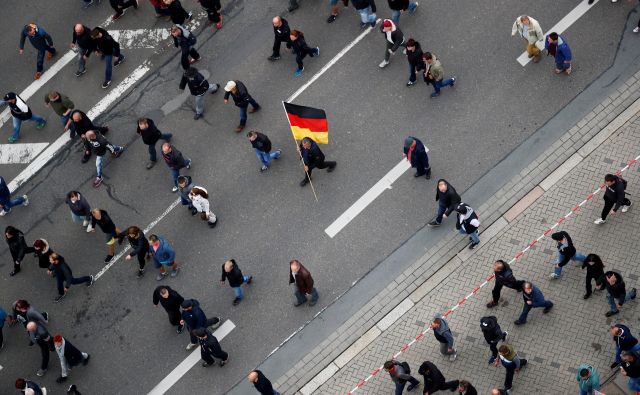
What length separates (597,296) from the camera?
22.0m

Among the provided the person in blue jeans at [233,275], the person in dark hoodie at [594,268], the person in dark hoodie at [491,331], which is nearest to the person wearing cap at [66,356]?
the person in blue jeans at [233,275]

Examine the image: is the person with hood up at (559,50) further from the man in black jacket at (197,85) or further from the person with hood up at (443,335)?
the man in black jacket at (197,85)

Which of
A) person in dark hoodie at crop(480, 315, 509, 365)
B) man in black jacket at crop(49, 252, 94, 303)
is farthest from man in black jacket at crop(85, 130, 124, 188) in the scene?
person in dark hoodie at crop(480, 315, 509, 365)

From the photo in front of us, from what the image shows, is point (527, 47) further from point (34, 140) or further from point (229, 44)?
point (34, 140)

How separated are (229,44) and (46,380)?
8.98 metres

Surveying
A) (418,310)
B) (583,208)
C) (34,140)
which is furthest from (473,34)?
(34,140)

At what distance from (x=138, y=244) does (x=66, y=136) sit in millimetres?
4343

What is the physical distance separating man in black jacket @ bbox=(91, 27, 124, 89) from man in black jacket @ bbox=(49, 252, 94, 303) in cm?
505

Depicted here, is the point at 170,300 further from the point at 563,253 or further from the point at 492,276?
the point at 563,253

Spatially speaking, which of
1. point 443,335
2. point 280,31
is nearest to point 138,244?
point 280,31

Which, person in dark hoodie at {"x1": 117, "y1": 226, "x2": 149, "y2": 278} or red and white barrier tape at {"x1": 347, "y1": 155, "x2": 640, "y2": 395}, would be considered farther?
person in dark hoodie at {"x1": 117, "y1": 226, "x2": 149, "y2": 278}

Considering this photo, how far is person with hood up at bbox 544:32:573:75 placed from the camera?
23.7 meters

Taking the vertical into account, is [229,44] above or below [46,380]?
above

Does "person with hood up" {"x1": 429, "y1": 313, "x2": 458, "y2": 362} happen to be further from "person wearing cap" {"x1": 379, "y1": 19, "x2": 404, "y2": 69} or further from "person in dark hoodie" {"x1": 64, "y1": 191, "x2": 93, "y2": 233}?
"person in dark hoodie" {"x1": 64, "y1": 191, "x2": 93, "y2": 233}
